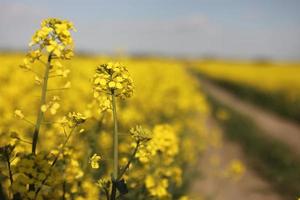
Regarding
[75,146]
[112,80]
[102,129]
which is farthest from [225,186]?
[112,80]

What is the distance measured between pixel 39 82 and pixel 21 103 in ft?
16.4

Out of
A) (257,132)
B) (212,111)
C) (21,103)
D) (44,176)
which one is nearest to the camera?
(44,176)

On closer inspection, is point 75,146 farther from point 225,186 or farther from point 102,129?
point 225,186

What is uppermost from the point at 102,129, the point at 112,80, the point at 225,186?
the point at 112,80

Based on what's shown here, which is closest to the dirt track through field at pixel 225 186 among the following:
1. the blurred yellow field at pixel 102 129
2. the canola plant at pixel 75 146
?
the blurred yellow field at pixel 102 129

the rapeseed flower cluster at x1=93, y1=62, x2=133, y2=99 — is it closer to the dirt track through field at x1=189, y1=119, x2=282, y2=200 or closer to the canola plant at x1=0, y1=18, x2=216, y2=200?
the canola plant at x1=0, y1=18, x2=216, y2=200

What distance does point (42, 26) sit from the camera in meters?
1.96

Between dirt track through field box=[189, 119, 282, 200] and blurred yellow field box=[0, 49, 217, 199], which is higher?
blurred yellow field box=[0, 49, 217, 199]

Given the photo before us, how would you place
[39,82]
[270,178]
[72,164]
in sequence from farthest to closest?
[270,178] < [72,164] < [39,82]

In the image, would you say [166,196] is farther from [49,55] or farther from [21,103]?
[21,103]

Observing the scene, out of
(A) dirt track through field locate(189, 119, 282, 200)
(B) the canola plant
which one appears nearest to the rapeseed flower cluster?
(B) the canola plant

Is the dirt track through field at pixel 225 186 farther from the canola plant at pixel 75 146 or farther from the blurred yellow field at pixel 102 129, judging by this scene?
the canola plant at pixel 75 146

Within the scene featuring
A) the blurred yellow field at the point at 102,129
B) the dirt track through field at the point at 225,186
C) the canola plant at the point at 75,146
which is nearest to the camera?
the canola plant at the point at 75,146

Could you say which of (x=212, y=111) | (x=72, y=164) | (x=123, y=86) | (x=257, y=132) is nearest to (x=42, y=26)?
(x=123, y=86)
